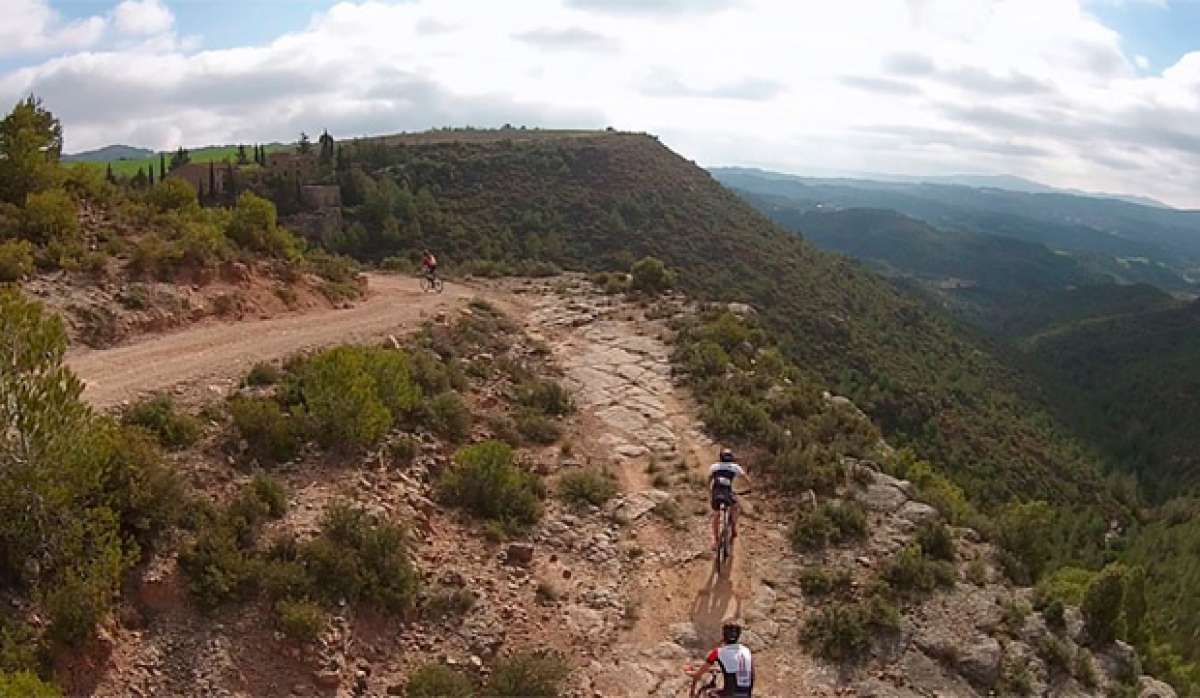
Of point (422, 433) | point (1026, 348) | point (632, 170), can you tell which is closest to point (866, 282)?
point (632, 170)

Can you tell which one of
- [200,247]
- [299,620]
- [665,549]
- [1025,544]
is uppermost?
[200,247]

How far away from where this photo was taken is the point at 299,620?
8.85 metres

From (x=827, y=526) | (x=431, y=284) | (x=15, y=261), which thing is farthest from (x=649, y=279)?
(x=15, y=261)

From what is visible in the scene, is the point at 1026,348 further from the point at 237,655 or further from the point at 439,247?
the point at 237,655

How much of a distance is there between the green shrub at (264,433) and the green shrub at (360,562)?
162 centimetres

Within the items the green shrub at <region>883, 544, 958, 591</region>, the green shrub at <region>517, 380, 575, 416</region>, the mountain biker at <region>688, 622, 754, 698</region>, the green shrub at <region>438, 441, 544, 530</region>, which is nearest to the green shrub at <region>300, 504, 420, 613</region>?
the green shrub at <region>438, 441, 544, 530</region>

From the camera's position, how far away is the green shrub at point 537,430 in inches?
654

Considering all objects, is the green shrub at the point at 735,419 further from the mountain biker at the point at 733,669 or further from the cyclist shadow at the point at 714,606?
the mountain biker at the point at 733,669

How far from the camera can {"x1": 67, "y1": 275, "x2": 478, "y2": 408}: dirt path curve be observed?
42.8 ft

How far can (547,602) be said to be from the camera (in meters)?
11.3

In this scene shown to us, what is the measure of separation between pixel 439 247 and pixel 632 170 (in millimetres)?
28147

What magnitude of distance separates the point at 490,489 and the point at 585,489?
2094 millimetres

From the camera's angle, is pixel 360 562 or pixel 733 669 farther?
pixel 360 562

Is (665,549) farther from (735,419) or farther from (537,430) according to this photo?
(735,419)
